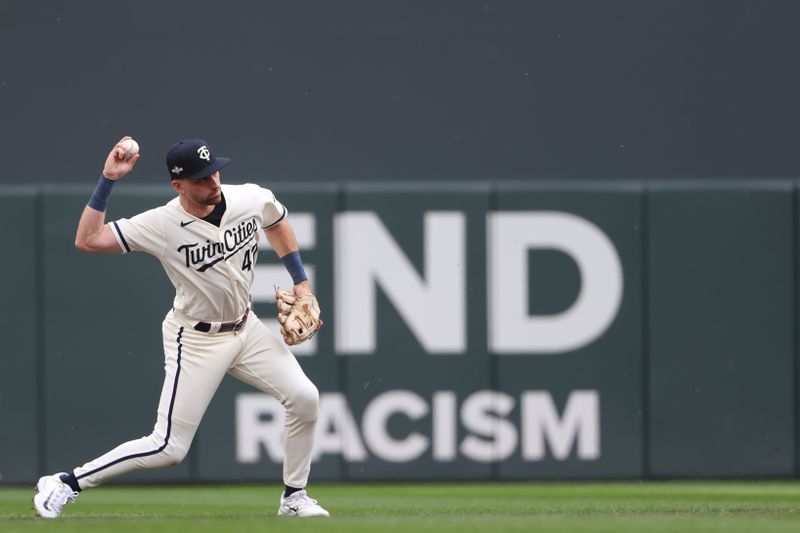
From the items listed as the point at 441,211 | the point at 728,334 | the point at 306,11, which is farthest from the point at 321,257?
the point at 728,334

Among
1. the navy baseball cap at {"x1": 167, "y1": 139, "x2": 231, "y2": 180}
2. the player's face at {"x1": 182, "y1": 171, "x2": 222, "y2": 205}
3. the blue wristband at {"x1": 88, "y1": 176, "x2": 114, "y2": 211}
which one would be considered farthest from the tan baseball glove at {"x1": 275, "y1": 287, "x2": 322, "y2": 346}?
the blue wristband at {"x1": 88, "y1": 176, "x2": 114, "y2": 211}

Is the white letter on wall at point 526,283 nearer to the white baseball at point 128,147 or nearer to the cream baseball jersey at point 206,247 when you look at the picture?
the cream baseball jersey at point 206,247

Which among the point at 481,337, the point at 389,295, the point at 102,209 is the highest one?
the point at 102,209

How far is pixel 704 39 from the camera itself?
8188 mm

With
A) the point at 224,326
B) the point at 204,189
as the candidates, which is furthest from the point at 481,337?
the point at 204,189

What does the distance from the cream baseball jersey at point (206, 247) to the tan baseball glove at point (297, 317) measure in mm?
167

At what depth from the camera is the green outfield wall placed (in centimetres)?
735

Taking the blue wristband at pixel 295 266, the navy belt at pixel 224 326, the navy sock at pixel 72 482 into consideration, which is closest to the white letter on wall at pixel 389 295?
the blue wristband at pixel 295 266

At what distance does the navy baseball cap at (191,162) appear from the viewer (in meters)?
5.20

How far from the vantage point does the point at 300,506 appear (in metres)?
5.62

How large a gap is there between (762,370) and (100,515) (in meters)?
3.47

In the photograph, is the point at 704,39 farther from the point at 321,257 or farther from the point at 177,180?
the point at 177,180

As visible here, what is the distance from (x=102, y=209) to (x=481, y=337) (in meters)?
2.73

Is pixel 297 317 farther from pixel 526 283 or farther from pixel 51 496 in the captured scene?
pixel 526 283
